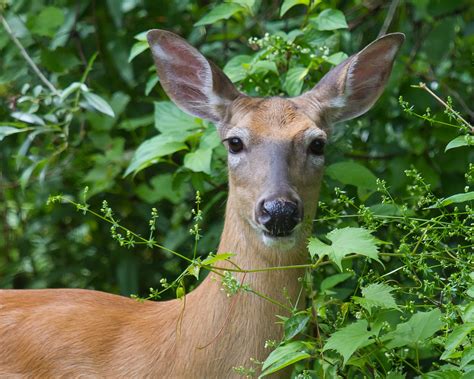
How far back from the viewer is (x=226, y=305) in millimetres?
3826

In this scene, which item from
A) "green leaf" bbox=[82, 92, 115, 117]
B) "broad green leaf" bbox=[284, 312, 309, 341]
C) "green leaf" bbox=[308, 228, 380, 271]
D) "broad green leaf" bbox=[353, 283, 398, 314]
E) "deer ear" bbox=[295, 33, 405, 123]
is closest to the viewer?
"green leaf" bbox=[308, 228, 380, 271]

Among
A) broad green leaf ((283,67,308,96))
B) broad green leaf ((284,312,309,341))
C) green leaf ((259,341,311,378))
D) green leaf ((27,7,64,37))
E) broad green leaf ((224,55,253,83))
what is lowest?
green leaf ((27,7,64,37))

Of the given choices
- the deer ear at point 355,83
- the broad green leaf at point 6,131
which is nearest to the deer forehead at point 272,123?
the deer ear at point 355,83

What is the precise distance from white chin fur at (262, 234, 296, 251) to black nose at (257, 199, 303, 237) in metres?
0.02

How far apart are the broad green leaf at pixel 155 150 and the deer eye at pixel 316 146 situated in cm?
77

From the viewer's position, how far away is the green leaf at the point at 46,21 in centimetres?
549

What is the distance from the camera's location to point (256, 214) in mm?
3695

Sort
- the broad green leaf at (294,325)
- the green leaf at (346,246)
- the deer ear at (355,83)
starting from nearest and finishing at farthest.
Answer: the green leaf at (346,246)
the broad green leaf at (294,325)
the deer ear at (355,83)

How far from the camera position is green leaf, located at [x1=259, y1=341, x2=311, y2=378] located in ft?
10.3

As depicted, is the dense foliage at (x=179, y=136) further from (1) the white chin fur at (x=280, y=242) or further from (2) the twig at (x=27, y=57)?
(1) the white chin fur at (x=280, y=242)

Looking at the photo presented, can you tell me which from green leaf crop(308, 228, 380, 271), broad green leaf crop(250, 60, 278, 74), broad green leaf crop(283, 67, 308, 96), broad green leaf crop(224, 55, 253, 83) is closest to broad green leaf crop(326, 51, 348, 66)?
broad green leaf crop(283, 67, 308, 96)

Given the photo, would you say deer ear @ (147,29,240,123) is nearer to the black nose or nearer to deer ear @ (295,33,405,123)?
deer ear @ (295,33,405,123)

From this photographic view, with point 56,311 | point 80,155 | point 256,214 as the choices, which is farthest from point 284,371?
point 80,155

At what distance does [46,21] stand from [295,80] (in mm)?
1628
